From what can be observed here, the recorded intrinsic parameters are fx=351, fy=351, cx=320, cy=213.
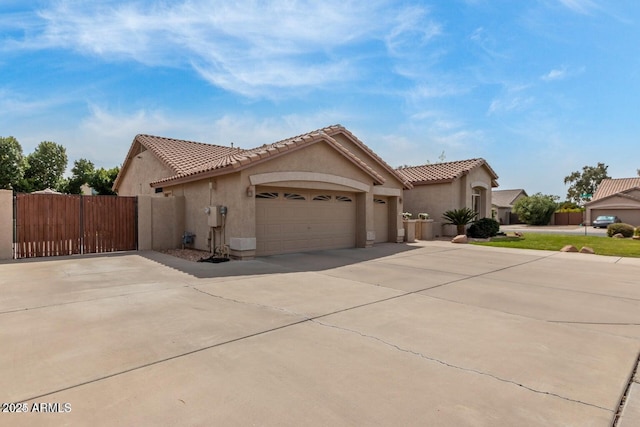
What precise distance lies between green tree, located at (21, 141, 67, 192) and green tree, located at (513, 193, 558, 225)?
56420 mm

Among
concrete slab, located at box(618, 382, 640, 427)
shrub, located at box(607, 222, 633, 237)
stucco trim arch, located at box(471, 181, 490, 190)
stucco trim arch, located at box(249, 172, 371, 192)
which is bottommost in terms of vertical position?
concrete slab, located at box(618, 382, 640, 427)

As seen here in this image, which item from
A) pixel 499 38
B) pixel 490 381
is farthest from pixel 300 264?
pixel 499 38

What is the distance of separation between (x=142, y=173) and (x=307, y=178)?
13024 millimetres

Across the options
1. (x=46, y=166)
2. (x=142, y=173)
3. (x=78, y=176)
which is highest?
(x=46, y=166)

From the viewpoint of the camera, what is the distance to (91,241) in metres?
13.1

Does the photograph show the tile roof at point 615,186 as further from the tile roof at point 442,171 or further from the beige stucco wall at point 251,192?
the beige stucco wall at point 251,192

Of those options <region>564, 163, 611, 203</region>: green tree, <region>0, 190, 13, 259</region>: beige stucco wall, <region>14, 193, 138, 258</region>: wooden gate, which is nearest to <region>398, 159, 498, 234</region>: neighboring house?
<region>14, 193, 138, 258</region>: wooden gate

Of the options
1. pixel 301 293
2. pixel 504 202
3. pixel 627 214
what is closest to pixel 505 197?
pixel 504 202

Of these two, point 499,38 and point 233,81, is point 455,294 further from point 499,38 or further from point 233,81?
point 233,81

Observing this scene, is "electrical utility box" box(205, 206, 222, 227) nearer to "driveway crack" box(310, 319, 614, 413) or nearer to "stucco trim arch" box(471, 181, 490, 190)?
"driveway crack" box(310, 319, 614, 413)

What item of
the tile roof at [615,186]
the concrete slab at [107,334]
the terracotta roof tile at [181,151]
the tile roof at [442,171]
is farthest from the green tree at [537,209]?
the concrete slab at [107,334]

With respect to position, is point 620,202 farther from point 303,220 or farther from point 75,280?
point 75,280

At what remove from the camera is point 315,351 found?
4.15 m

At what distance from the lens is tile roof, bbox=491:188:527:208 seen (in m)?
55.2
